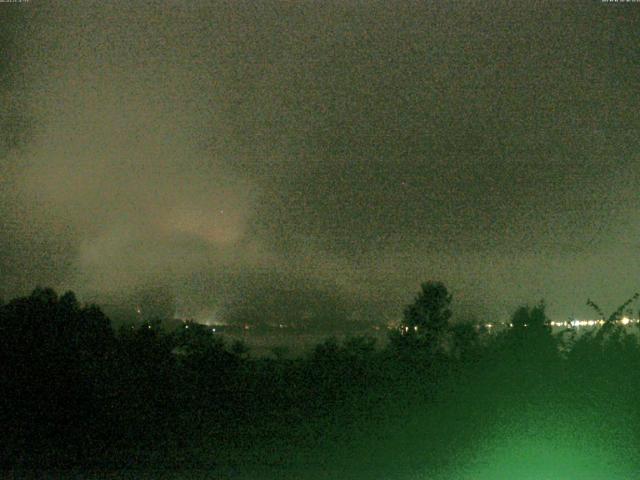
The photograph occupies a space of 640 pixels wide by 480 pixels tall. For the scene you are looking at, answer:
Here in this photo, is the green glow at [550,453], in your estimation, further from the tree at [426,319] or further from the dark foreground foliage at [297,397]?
the tree at [426,319]

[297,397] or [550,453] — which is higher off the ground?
[297,397]

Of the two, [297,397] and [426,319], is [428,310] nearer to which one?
[426,319]

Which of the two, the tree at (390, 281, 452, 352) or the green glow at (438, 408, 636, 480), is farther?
the tree at (390, 281, 452, 352)

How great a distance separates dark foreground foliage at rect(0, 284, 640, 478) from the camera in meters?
11.0

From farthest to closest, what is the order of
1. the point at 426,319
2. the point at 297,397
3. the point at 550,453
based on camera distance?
1. the point at 426,319
2. the point at 297,397
3. the point at 550,453

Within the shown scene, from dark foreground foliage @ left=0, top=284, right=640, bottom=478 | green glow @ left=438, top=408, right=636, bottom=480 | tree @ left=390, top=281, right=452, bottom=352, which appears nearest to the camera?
green glow @ left=438, top=408, right=636, bottom=480

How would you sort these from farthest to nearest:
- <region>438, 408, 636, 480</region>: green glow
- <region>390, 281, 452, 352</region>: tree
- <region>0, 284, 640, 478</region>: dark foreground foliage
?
<region>390, 281, 452, 352</region>: tree
<region>0, 284, 640, 478</region>: dark foreground foliage
<region>438, 408, 636, 480</region>: green glow

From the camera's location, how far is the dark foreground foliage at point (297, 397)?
434 inches

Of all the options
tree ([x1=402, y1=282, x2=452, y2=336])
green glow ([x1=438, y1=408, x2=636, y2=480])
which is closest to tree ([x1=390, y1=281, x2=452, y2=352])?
tree ([x1=402, y1=282, x2=452, y2=336])

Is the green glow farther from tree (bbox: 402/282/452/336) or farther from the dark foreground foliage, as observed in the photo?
tree (bbox: 402/282/452/336)

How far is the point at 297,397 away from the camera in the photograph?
41.6 feet

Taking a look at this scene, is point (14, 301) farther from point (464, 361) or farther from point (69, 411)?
point (464, 361)

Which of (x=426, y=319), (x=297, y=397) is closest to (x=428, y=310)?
(x=426, y=319)

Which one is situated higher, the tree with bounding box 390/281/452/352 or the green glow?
the tree with bounding box 390/281/452/352
